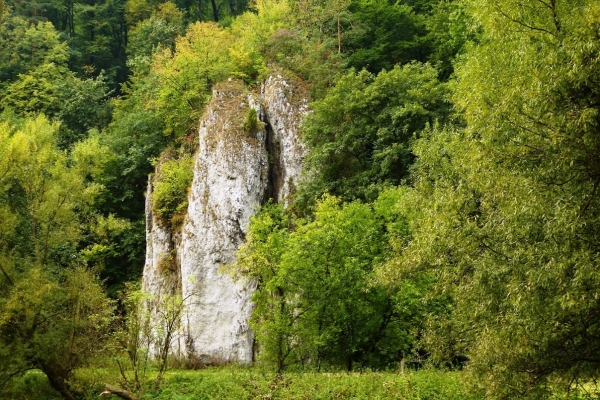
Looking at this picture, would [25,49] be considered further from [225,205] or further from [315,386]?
[315,386]

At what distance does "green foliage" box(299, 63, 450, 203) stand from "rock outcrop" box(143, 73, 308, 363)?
2787 mm

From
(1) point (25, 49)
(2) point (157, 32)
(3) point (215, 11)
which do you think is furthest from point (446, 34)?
(1) point (25, 49)

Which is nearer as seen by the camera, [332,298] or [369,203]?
[332,298]

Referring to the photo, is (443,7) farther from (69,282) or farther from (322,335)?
(69,282)

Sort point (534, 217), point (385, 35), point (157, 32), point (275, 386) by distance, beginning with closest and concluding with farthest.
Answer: point (534, 217) < point (275, 386) < point (385, 35) < point (157, 32)

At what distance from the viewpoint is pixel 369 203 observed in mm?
19938

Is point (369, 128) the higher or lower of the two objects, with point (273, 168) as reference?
lower

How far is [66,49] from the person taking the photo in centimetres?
4278

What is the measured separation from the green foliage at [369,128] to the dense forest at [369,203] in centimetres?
9

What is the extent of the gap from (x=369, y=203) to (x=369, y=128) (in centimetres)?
334

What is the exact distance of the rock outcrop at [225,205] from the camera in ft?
73.3

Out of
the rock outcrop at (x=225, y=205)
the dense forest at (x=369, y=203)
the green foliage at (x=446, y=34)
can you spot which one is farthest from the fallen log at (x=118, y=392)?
the green foliage at (x=446, y=34)

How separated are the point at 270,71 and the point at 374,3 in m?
7.65

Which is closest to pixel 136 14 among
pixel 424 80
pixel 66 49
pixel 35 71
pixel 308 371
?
pixel 66 49
